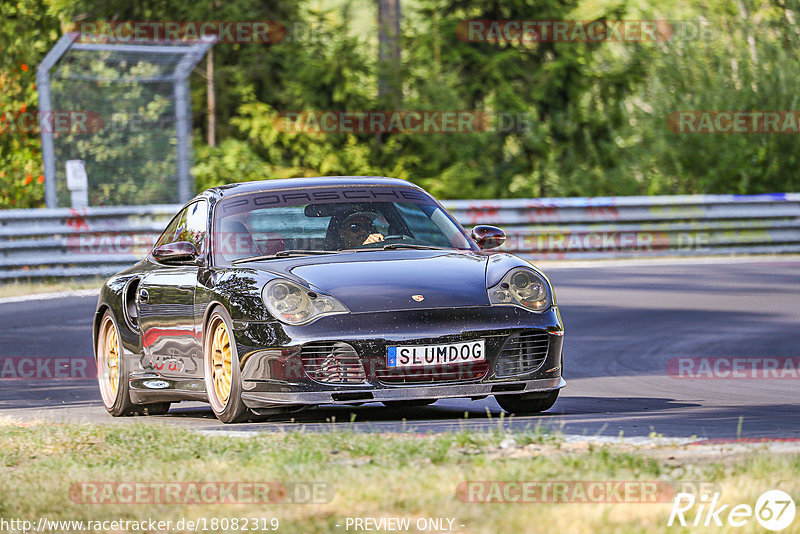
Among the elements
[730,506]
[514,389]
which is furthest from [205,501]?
[514,389]

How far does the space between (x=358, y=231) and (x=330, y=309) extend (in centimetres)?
120

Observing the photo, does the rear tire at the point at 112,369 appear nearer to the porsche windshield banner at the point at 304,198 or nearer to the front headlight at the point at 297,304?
the porsche windshield banner at the point at 304,198

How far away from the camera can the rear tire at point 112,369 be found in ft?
31.3

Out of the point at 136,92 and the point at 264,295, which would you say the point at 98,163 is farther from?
the point at 264,295

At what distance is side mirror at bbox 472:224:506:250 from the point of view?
935 centimetres

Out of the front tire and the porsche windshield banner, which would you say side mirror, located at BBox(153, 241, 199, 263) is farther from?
the front tire

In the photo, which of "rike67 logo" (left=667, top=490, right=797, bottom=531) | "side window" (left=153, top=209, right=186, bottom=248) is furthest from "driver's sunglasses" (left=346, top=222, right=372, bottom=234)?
"rike67 logo" (left=667, top=490, right=797, bottom=531)

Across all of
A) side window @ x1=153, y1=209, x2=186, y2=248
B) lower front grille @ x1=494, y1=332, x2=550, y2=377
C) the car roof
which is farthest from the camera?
side window @ x1=153, y1=209, x2=186, y2=248

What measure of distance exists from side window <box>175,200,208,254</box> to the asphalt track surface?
1068 millimetres

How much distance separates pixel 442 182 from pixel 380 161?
4.35 ft

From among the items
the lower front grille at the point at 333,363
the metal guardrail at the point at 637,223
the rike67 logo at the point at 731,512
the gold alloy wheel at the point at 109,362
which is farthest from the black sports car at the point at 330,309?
the metal guardrail at the point at 637,223

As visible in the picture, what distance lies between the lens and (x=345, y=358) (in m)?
7.81

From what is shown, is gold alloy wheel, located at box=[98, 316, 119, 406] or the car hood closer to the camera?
the car hood

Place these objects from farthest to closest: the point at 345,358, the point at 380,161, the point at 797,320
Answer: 1. the point at 380,161
2. the point at 797,320
3. the point at 345,358
